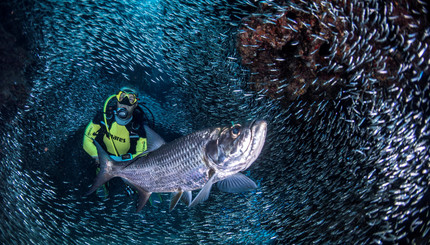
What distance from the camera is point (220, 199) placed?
5.98 m

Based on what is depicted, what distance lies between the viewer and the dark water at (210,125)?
3195 millimetres

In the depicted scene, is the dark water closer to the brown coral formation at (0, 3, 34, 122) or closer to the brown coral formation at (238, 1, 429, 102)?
the brown coral formation at (238, 1, 429, 102)

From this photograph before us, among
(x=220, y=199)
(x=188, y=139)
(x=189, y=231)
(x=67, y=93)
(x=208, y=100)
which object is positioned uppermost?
(x=188, y=139)

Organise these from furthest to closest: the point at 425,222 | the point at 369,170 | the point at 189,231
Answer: the point at 189,231, the point at 369,170, the point at 425,222

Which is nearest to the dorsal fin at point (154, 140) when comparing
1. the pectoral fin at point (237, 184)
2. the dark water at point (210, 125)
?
the pectoral fin at point (237, 184)

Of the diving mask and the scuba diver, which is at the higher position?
the diving mask

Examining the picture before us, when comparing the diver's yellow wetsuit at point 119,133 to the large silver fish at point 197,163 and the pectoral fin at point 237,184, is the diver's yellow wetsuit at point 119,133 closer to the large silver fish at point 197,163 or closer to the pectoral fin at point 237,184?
the large silver fish at point 197,163

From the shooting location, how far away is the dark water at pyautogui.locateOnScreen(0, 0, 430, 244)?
3195 millimetres

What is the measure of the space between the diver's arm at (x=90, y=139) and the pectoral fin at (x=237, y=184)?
3.21 m

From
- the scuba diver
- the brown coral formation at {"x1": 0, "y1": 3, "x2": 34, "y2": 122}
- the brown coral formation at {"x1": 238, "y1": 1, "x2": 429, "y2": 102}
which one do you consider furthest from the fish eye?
the brown coral formation at {"x1": 0, "y1": 3, "x2": 34, "y2": 122}

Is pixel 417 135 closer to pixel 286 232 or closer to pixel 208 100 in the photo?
pixel 286 232

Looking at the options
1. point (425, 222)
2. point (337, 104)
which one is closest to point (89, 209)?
point (337, 104)

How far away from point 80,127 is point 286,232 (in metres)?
8.48

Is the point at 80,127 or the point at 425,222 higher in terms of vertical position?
the point at 425,222
